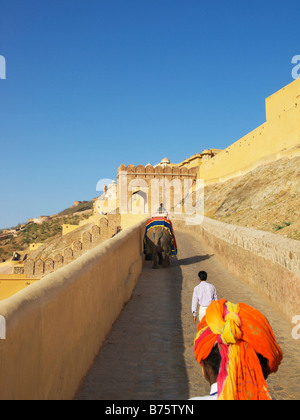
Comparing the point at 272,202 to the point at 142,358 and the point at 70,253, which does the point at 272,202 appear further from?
the point at 142,358

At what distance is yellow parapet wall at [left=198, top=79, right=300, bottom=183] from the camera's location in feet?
84.4

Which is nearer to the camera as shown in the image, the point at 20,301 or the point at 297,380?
the point at 20,301

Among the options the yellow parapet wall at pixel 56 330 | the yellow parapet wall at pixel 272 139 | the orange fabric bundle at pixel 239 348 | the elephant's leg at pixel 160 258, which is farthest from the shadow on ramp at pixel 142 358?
the yellow parapet wall at pixel 272 139

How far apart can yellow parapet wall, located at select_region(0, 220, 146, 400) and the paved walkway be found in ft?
0.83

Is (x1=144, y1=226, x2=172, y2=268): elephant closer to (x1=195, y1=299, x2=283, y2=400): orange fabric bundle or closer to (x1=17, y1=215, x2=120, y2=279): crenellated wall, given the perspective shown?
(x1=195, y1=299, x2=283, y2=400): orange fabric bundle

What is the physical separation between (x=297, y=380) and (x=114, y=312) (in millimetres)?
2875

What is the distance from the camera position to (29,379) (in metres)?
2.10

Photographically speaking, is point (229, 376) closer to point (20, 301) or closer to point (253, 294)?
point (20, 301)

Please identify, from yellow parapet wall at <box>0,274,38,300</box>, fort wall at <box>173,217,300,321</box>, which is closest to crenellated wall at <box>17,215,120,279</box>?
yellow parapet wall at <box>0,274,38,300</box>

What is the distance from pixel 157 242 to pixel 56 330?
773 centimetres

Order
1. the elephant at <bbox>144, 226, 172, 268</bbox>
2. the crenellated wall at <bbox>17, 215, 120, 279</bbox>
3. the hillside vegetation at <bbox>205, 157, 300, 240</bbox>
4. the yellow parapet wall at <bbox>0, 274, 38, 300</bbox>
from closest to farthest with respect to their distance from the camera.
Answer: the elephant at <bbox>144, 226, 172, 268</bbox> < the hillside vegetation at <bbox>205, 157, 300, 240</bbox> < the yellow parapet wall at <bbox>0, 274, 38, 300</bbox> < the crenellated wall at <bbox>17, 215, 120, 279</bbox>

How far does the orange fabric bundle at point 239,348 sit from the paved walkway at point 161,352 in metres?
2.10
